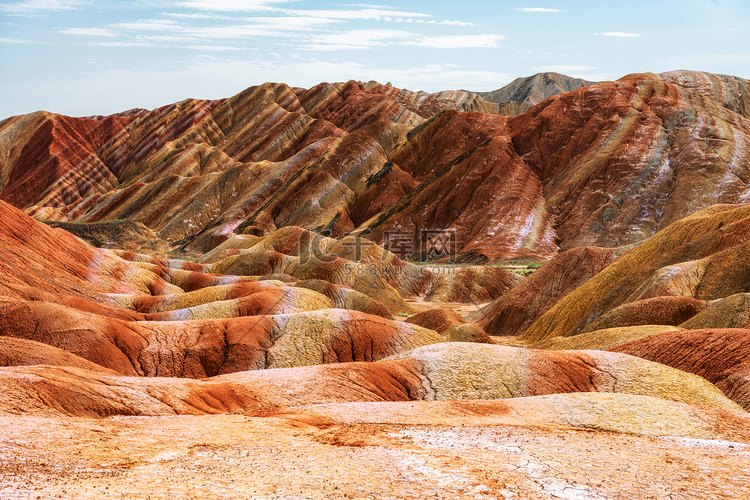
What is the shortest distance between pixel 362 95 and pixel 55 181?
75.8 metres

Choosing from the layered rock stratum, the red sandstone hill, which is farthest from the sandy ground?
the red sandstone hill

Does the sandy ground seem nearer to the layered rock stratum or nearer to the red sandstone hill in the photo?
the layered rock stratum

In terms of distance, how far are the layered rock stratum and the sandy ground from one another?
0.07 m

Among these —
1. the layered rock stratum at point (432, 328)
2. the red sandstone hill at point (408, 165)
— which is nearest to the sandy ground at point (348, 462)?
the layered rock stratum at point (432, 328)

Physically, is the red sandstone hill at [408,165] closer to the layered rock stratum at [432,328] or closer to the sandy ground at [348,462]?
the layered rock stratum at [432,328]

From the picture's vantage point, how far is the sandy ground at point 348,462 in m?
9.24

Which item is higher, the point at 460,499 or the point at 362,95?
the point at 362,95

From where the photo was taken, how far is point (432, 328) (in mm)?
38656

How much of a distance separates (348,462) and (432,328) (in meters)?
28.1

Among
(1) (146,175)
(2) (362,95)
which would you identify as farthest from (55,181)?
(2) (362,95)

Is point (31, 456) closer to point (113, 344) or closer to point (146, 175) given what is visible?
point (113, 344)

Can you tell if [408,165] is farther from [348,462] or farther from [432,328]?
[348,462]

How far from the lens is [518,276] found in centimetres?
6562

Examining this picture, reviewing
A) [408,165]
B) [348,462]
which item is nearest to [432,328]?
[348,462]
